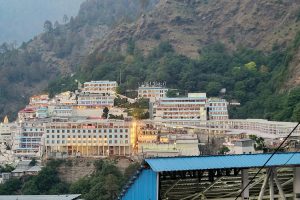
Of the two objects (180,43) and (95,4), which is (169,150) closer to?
(180,43)

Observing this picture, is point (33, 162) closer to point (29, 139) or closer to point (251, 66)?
Answer: point (29, 139)

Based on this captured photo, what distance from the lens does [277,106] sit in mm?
38844

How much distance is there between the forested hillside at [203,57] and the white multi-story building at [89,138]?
9.09 metres

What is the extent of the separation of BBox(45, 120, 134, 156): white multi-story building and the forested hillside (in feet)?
29.8

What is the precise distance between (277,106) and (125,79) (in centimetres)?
1243

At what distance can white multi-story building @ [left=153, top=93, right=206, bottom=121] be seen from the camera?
39000mm

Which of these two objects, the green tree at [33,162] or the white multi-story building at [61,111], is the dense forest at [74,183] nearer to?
the green tree at [33,162]

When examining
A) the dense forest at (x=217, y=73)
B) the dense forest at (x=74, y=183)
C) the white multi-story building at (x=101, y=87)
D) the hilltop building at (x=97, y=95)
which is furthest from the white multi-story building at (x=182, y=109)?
the dense forest at (x=74, y=183)

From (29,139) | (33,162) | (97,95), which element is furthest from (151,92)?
(33,162)

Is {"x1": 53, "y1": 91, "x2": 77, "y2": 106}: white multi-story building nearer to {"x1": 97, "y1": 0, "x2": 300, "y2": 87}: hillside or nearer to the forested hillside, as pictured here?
the forested hillside

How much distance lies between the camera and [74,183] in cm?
3153

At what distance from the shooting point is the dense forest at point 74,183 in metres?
28.5

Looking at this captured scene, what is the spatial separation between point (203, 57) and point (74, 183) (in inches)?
836

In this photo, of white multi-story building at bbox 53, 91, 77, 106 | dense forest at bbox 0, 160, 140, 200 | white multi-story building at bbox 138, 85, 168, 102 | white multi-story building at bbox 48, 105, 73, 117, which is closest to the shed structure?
dense forest at bbox 0, 160, 140, 200
